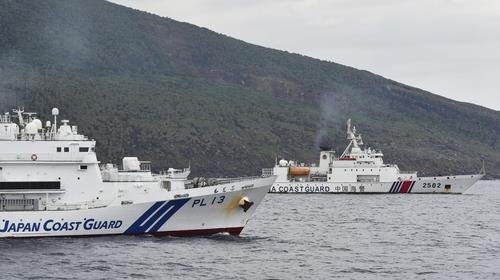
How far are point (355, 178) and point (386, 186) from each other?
12.8 ft

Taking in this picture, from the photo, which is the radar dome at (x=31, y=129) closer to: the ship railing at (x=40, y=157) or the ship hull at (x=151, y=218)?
the ship railing at (x=40, y=157)

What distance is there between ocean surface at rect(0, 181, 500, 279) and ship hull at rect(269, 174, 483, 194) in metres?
50.5

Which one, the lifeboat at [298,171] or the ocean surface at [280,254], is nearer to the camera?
the ocean surface at [280,254]

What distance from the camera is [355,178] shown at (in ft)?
401

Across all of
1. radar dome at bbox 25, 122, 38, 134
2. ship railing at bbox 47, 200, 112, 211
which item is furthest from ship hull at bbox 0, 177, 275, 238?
radar dome at bbox 25, 122, 38, 134

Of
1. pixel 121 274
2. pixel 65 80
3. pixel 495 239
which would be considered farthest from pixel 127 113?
pixel 121 274

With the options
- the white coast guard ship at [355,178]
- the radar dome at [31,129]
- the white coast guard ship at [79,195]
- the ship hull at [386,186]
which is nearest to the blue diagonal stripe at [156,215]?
the white coast guard ship at [79,195]

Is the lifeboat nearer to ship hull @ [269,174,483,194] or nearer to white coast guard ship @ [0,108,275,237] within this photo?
ship hull @ [269,174,483,194]

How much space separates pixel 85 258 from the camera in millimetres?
46250

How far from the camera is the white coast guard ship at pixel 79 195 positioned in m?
51.5

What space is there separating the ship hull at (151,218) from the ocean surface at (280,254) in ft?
2.06

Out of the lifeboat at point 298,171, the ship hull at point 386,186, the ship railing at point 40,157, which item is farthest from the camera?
the lifeboat at point 298,171

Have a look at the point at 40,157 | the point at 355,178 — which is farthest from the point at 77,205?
the point at 355,178

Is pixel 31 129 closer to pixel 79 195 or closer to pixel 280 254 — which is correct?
pixel 79 195
